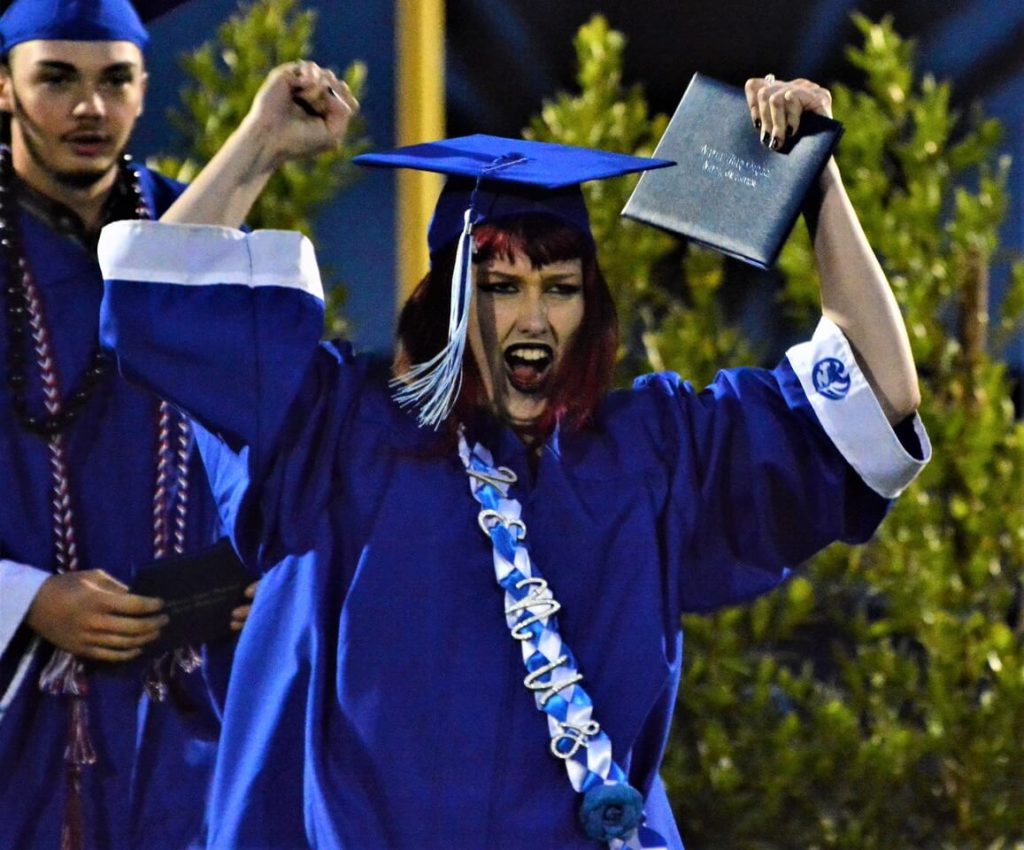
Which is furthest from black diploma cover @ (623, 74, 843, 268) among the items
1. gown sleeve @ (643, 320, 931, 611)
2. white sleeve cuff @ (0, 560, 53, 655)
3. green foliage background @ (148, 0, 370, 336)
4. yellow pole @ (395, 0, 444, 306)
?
green foliage background @ (148, 0, 370, 336)

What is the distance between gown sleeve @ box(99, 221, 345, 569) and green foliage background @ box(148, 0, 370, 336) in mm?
1671

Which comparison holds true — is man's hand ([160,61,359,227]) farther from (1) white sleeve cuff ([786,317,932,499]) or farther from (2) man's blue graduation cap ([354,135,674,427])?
(1) white sleeve cuff ([786,317,932,499])

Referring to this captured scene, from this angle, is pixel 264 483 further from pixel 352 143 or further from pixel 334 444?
pixel 352 143

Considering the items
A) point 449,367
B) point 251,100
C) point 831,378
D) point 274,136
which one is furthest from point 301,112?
point 251,100

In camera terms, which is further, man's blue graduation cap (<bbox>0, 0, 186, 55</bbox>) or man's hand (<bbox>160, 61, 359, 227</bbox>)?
man's blue graduation cap (<bbox>0, 0, 186, 55</bbox>)

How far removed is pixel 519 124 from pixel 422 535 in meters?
2.05

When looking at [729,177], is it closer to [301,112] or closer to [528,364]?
[528,364]

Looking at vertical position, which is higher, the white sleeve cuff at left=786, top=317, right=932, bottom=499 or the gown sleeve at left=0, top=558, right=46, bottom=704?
the white sleeve cuff at left=786, top=317, right=932, bottom=499

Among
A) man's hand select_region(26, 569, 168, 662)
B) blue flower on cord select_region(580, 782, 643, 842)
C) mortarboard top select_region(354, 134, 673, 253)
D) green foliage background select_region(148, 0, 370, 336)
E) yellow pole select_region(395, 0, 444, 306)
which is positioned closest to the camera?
blue flower on cord select_region(580, 782, 643, 842)

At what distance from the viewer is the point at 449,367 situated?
7.77 ft

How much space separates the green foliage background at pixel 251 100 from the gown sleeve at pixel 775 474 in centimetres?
172

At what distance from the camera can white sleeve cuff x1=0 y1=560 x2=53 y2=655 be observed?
289cm

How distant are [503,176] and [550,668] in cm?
54

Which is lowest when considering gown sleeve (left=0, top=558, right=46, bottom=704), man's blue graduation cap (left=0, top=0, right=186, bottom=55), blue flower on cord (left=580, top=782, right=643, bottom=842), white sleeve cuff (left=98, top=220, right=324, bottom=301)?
blue flower on cord (left=580, top=782, right=643, bottom=842)
